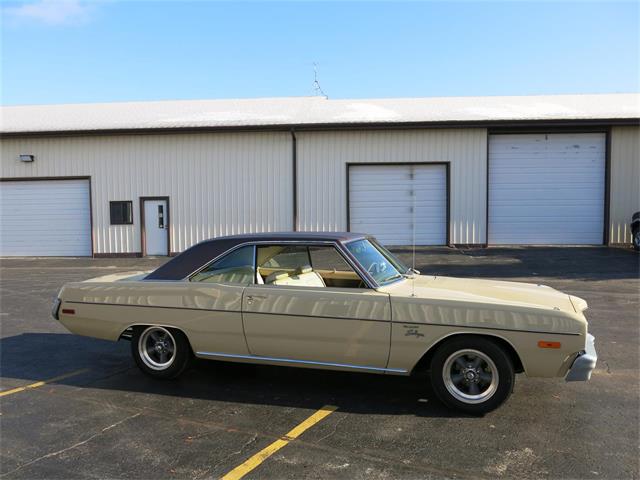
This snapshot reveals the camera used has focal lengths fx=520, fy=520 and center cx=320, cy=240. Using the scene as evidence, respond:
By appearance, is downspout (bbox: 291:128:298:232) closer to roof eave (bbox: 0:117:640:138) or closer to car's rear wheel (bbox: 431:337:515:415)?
roof eave (bbox: 0:117:640:138)

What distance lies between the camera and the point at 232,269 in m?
4.91

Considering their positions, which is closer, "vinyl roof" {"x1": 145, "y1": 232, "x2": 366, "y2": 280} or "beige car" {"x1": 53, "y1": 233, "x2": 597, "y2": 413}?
"beige car" {"x1": 53, "y1": 233, "x2": 597, "y2": 413}

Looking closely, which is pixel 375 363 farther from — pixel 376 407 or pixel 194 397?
pixel 194 397

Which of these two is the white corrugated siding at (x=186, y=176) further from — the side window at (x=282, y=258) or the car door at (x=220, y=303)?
the car door at (x=220, y=303)

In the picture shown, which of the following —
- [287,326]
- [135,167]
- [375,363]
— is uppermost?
[135,167]

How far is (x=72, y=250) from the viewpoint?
60.4 ft

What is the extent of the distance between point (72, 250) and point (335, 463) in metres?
17.5

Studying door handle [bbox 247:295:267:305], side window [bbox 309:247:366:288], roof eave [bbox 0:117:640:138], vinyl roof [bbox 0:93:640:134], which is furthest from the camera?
vinyl roof [bbox 0:93:640:134]

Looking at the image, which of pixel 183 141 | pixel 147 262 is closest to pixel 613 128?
pixel 183 141

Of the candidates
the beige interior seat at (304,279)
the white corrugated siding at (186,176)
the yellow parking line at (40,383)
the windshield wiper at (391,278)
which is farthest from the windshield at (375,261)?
the white corrugated siding at (186,176)

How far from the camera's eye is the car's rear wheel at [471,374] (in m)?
4.05

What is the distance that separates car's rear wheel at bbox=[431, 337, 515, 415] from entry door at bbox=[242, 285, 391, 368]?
1.57ft

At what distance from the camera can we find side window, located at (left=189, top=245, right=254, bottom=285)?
4863 mm

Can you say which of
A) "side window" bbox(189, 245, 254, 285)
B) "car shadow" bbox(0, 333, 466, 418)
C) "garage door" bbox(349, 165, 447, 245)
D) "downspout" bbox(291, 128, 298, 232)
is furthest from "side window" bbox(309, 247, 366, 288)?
"downspout" bbox(291, 128, 298, 232)
